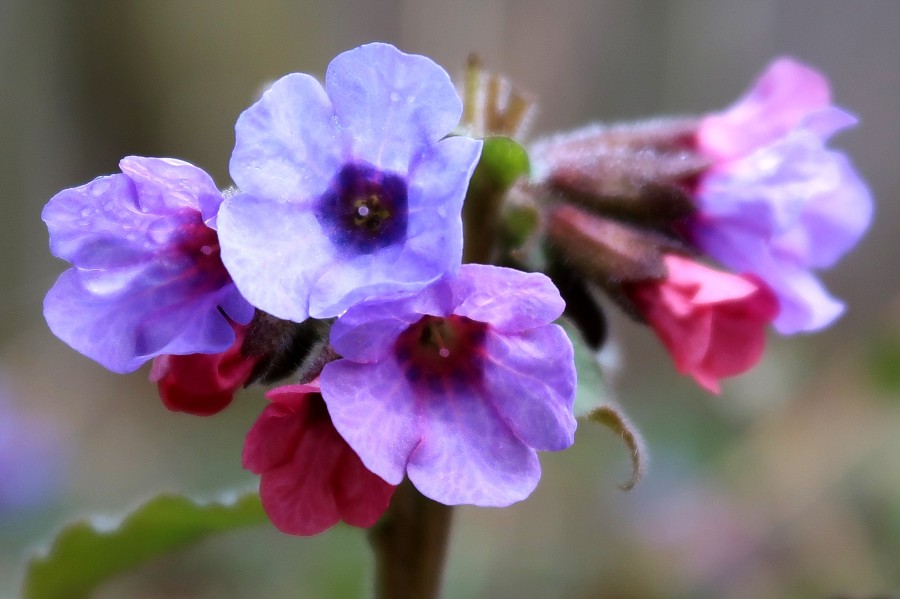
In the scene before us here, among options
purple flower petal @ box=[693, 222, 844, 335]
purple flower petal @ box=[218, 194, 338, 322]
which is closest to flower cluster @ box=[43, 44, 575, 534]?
purple flower petal @ box=[218, 194, 338, 322]

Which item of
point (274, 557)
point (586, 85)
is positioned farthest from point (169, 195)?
point (586, 85)

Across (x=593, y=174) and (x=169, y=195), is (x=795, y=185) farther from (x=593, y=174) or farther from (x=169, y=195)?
(x=169, y=195)

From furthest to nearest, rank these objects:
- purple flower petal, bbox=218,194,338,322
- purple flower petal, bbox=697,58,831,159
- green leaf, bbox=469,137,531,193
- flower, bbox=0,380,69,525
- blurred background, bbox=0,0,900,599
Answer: flower, bbox=0,380,69,525 < blurred background, bbox=0,0,900,599 < purple flower petal, bbox=697,58,831,159 < green leaf, bbox=469,137,531,193 < purple flower petal, bbox=218,194,338,322

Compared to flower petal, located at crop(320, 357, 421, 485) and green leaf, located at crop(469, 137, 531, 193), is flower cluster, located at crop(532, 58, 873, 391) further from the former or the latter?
flower petal, located at crop(320, 357, 421, 485)

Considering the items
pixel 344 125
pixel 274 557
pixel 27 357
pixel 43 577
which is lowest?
pixel 27 357

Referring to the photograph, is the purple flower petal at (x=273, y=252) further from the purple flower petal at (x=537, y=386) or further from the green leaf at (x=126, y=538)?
the green leaf at (x=126, y=538)

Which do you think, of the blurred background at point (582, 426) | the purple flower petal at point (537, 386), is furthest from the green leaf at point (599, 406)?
the blurred background at point (582, 426)

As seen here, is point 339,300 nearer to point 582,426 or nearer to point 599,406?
point 599,406
